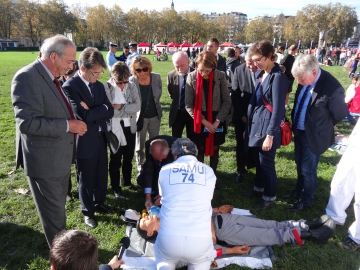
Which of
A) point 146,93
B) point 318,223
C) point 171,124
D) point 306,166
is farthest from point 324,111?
point 146,93

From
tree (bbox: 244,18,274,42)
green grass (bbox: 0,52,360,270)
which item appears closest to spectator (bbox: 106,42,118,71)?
green grass (bbox: 0,52,360,270)

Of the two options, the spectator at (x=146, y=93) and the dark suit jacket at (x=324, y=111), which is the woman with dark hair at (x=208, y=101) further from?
the dark suit jacket at (x=324, y=111)

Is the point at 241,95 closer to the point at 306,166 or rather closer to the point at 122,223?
the point at 306,166

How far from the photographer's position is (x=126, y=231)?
3.20 meters

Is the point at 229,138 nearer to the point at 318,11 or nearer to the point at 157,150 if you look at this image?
the point at 157,150

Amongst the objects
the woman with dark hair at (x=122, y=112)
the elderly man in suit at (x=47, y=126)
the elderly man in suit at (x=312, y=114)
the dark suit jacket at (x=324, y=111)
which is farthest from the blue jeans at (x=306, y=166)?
the elderly man in suit at (x=47, y=126)

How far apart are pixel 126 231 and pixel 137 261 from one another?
533 mm

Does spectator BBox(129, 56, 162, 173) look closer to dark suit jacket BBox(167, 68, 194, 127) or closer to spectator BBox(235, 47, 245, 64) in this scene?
dark suit jacket BBox(167, 68, 194, 127)

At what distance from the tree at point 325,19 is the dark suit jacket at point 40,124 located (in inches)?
2752

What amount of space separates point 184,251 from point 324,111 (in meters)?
2.16

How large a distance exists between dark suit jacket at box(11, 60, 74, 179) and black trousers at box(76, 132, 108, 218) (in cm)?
56

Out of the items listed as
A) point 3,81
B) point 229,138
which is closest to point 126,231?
point 229,138

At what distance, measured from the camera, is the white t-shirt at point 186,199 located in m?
2.15

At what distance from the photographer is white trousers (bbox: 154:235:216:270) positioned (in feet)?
7.09
